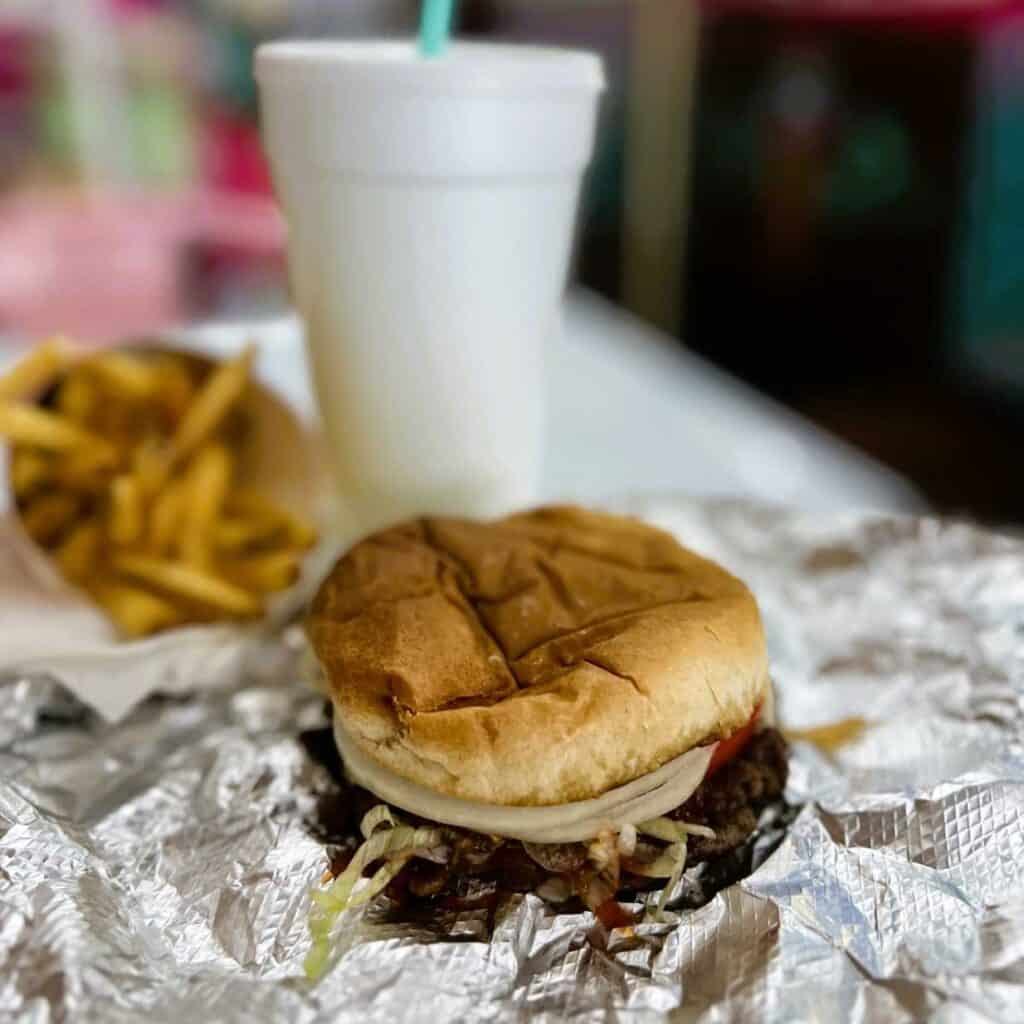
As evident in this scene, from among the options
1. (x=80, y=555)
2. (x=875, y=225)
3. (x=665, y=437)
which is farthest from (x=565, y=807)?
(x=875, y=225)

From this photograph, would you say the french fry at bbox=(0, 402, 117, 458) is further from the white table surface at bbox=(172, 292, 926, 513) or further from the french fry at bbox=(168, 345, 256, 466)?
the white table surface at bbox=(172, 292, 926, 513)

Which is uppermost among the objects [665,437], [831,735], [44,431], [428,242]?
[428,242]

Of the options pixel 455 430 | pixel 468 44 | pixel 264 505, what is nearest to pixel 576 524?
pixel 455 430

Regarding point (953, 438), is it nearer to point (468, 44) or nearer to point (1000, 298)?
point (1000, 298)

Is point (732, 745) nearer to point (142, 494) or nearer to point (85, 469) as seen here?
point (142, 494)

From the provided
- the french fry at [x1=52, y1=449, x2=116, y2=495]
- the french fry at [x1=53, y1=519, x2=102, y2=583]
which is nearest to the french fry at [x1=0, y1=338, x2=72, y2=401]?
the french fry at [x1=52, y1=449, x2=116, y2=495]
